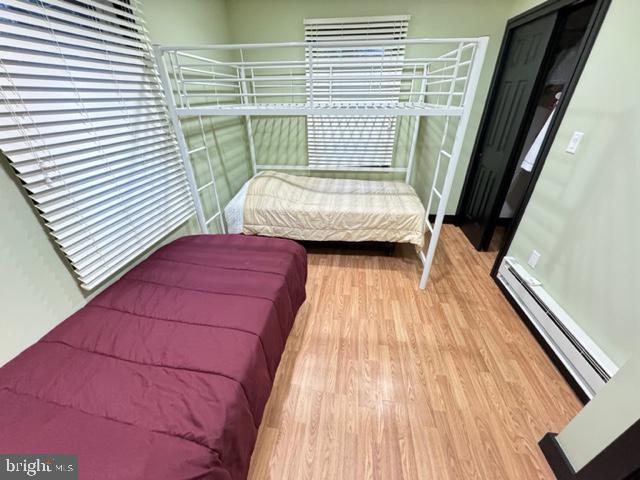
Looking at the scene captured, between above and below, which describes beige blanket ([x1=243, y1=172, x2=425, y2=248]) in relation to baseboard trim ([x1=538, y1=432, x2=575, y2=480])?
above

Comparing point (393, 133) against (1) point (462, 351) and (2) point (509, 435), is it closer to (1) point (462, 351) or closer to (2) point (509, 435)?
(1) point (462, 351)

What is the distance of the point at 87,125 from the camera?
1.23 meters

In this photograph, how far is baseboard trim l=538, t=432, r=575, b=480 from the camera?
1037 millimetres

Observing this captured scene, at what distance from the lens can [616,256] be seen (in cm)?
127

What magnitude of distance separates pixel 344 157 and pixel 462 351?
7.67ft

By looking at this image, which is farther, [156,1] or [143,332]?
[156,1]

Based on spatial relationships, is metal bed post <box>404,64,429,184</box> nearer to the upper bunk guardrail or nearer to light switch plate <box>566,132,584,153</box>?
the upper bunk guardrail

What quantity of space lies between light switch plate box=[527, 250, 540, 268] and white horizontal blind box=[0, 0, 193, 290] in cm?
261

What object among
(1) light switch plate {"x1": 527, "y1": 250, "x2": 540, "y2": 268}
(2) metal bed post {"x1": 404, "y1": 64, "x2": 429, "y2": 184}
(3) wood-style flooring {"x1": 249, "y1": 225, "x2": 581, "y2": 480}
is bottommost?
(3) wood-style flooring {"x1": 249, "y1": 225, "x2": 581, "y2": 480}

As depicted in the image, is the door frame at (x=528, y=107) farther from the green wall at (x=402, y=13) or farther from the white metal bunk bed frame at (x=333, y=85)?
the white metal bunk bed frame at (x=333, y=85)

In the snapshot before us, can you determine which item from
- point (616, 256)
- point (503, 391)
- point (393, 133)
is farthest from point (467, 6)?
point (503, 391)

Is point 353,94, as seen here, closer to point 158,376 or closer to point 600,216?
point 600,216

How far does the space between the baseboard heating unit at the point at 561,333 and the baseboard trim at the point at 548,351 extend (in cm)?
2

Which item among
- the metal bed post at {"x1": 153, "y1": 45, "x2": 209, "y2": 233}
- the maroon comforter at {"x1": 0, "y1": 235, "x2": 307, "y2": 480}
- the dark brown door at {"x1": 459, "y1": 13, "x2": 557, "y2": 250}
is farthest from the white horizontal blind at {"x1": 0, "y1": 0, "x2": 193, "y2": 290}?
the dark brown door at {"x1": 459, "y1": 13, "x2": 557, "y2": 250}
